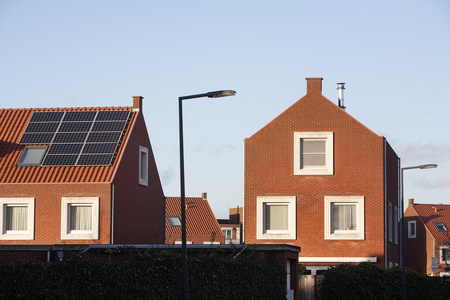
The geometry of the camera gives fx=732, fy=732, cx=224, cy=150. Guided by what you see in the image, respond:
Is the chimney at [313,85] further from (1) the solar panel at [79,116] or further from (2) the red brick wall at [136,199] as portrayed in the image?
(1) the solar panel at [79,116]

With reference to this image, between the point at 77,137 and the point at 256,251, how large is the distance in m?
14.3

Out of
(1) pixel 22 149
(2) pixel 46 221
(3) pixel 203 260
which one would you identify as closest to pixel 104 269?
(3) pixel 203 260

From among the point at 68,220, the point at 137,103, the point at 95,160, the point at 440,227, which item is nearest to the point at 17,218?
the point at 68,220

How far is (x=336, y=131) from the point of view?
36125 millimetres

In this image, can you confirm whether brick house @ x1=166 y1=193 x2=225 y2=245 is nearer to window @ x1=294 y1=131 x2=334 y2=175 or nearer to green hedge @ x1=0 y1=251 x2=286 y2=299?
window @ x1=294 y1=131 x2=334 y2=175

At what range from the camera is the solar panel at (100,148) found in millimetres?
33312

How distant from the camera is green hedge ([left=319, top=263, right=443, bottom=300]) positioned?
26.7 meters

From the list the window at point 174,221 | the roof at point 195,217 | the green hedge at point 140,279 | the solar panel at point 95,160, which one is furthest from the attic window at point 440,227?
the green hedge at point 140,279

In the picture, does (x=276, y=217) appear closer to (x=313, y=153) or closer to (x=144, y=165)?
(x=313, y=153)

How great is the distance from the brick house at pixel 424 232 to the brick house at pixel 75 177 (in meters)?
42.2

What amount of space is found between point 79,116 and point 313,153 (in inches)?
459

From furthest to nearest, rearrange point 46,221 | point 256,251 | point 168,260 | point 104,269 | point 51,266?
point 46,221, point 256,251, point 168,260, point 104,269, point 51,266

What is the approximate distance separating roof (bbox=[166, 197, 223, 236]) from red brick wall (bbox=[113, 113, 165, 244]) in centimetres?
3206

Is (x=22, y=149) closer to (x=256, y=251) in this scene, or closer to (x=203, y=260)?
(x=256, y=251)
